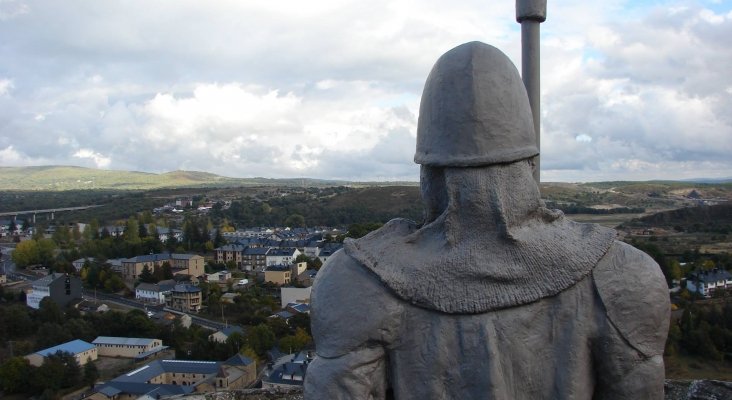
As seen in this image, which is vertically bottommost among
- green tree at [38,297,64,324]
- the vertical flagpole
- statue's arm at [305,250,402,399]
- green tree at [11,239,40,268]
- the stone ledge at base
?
green tree at [38,297,64,324]

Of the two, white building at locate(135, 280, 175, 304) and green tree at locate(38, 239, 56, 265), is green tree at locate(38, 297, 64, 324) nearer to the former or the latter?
white building at locate(135, 280, 175, 304)

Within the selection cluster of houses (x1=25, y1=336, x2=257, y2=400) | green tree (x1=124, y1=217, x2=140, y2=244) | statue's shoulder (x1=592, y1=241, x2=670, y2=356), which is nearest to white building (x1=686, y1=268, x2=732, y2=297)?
cluster of houses (x1=25, y1=336, x2=257, y2=400)

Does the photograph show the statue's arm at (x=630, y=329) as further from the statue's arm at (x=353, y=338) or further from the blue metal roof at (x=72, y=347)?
the blue metal roof at (x=72, y=347)

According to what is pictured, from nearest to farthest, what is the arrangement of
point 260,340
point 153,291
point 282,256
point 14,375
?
point 14,375 < point 260,340 < point 153,291 < point 282,256

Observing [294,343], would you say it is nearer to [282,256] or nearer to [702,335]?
[702,335]

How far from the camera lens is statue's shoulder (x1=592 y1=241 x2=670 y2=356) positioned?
2.50m

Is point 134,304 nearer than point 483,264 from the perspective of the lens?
No

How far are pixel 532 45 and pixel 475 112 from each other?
572cm

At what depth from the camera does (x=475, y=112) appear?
103 inches

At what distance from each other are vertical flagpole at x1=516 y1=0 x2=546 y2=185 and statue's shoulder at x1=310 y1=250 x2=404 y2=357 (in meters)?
5.34

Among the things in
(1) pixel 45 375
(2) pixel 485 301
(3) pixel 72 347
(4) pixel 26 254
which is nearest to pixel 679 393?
(2) pixel 485 301

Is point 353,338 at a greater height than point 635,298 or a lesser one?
lesser

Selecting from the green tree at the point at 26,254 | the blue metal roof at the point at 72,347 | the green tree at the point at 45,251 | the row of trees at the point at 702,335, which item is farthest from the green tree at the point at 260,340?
the green tree at the point at 26,254

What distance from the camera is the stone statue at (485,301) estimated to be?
2.48 meters
